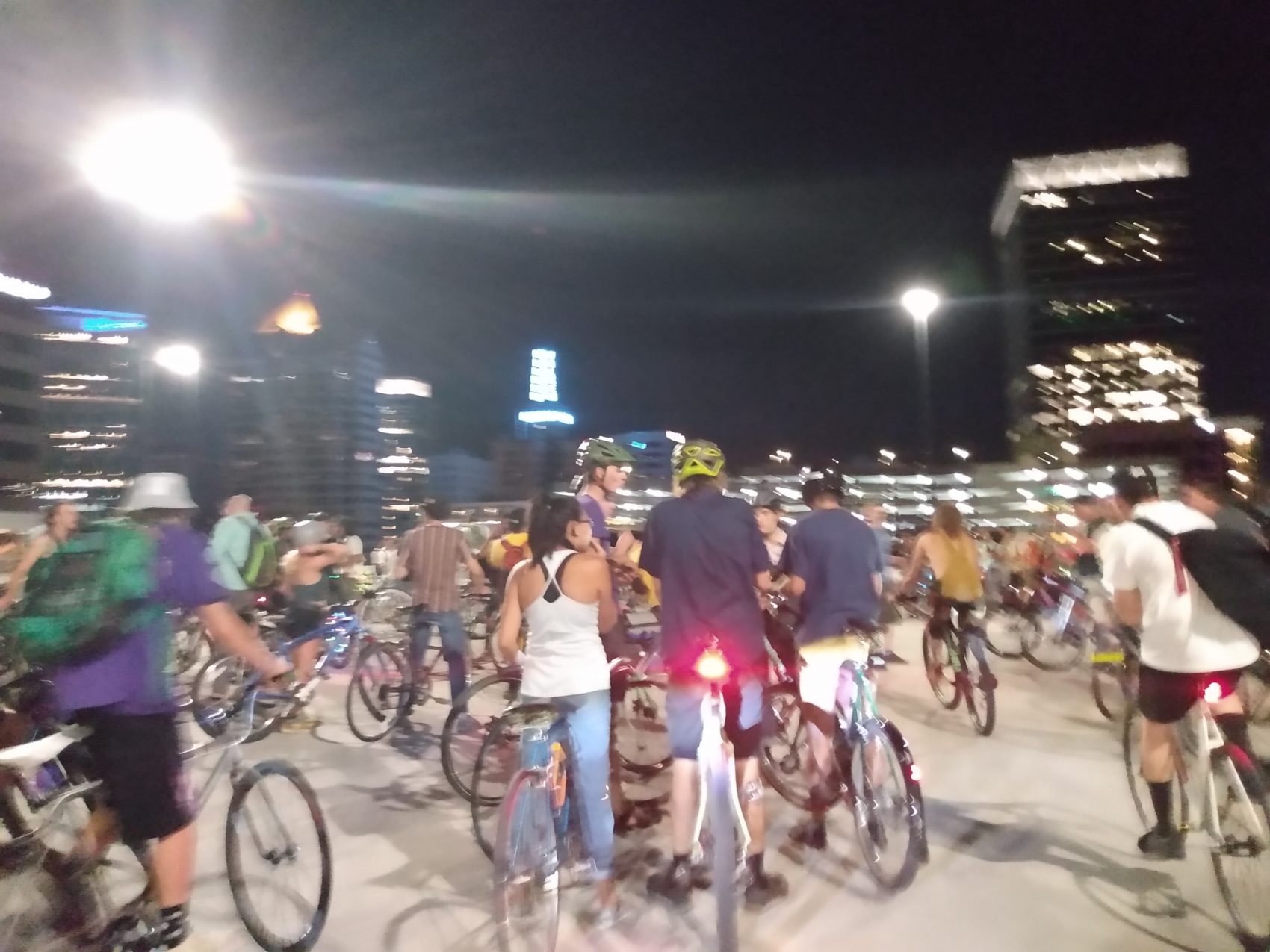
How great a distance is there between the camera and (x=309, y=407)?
8081 centimetres

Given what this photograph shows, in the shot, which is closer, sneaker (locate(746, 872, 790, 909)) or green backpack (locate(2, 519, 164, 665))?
green backpack (locate(2, 519, 164, 665))

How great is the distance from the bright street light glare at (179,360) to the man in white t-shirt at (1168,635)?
5.41 meters

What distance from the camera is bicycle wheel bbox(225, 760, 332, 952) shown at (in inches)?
149

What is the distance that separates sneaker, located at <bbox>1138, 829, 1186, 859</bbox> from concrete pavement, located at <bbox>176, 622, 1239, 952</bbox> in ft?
0.37

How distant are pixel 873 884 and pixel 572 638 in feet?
6.42

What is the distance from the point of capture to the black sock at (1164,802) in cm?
429

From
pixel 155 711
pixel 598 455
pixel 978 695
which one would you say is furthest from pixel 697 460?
pixel 978 695

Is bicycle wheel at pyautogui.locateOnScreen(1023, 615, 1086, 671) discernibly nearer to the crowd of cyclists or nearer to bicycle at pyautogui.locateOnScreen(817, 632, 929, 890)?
the crowd of cyclists

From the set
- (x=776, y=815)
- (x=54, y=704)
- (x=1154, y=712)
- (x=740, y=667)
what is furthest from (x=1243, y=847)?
(x=54, y=704)

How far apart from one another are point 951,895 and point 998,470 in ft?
348

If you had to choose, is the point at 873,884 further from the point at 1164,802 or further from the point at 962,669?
the point at 962,669

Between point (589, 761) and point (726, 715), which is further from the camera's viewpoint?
point (726, 715)

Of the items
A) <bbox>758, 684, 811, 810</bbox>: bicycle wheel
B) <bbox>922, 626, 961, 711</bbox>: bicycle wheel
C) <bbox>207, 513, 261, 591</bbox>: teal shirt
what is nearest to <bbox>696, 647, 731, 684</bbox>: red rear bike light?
<bbox>758, 684, 811, 810</bbox>: bicycle wheel

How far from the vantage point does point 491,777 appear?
16.6 feet
